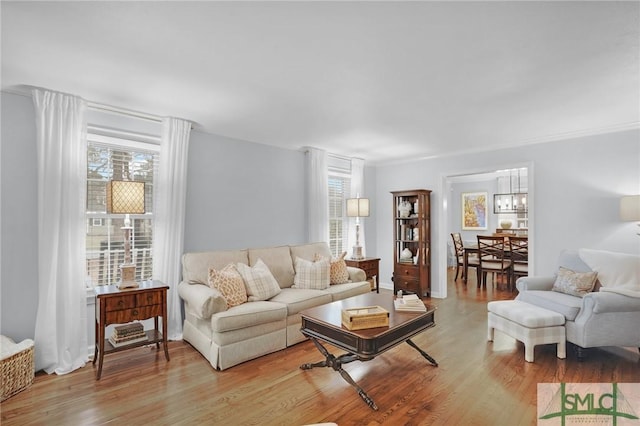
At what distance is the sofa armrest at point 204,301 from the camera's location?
287 cm

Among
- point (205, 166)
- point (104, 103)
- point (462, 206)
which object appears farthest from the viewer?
point (462, 206)

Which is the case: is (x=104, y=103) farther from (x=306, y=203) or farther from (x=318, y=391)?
(x=318, y=391)

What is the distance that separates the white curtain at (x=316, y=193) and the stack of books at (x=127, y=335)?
2.54 m

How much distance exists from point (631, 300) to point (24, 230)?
5.41 meters

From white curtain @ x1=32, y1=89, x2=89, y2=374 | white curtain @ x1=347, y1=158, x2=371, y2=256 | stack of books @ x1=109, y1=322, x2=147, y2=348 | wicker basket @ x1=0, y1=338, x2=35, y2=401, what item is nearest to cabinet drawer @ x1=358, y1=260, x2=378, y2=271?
white curtain @ x1=347, y1=158, x2=371, y2=256

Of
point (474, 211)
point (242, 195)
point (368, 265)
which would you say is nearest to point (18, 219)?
point (242, 195)

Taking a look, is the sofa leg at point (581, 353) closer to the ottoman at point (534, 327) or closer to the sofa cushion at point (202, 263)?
the ottoman at point (534, 327)

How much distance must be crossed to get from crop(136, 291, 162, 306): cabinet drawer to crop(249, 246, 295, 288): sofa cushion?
3.72 ft

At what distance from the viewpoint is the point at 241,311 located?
297 centimetres

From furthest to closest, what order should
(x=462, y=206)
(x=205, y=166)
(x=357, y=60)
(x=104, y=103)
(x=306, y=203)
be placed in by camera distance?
(x=462, y=206)
(x=306, y=203)
(x=205, y=166)
(x=104, y=103)
(x=357, y=60)

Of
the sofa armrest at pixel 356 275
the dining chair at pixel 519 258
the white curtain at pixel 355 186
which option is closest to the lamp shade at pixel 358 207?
the white curtain at pixel 355 186

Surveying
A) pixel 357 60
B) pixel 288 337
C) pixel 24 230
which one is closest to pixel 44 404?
pixel 24 230

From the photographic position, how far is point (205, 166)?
393cm

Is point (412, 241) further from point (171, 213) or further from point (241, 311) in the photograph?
point (171, 213)
